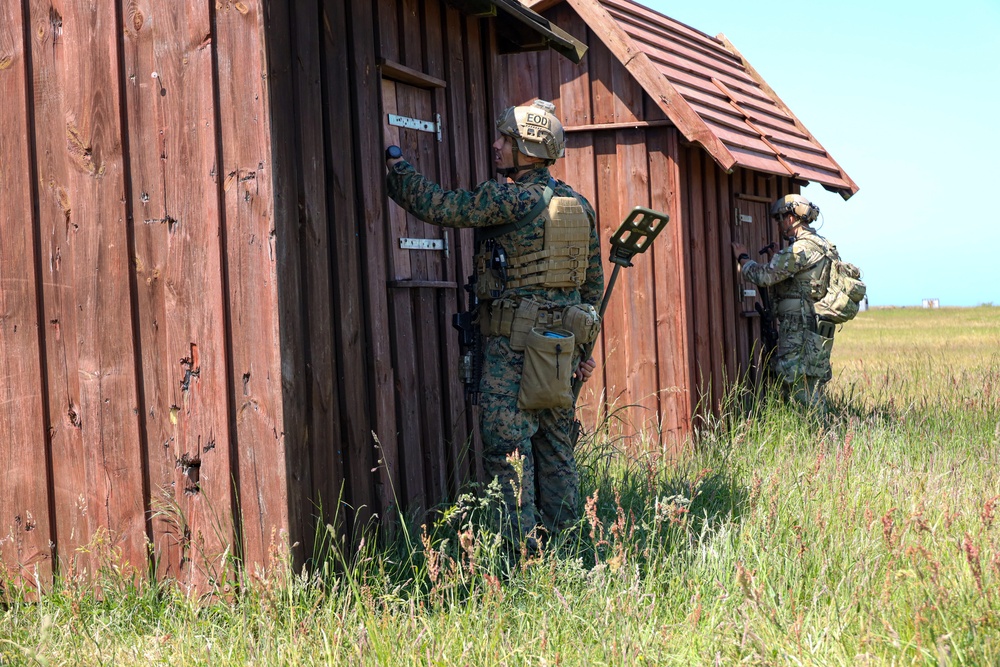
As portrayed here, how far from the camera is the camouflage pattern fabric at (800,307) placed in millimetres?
10258

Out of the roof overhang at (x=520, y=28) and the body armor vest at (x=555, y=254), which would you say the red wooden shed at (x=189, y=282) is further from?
the roof overhang at (x=520, y=28)

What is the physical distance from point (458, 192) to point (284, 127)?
101 cm

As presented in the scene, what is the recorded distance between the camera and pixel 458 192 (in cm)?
547

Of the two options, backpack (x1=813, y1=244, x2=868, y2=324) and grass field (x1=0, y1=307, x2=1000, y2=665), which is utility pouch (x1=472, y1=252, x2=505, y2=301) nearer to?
grass field (x1=0, y1=307, x2=1000, y2=665)

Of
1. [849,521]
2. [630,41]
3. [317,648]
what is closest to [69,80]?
[317,648]

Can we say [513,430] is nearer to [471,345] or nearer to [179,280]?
[471,345]

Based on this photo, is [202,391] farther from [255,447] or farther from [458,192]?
[458,192]

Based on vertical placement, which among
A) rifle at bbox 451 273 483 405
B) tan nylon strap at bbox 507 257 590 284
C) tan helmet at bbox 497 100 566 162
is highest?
tan helmet at bbox 497 100 566 162

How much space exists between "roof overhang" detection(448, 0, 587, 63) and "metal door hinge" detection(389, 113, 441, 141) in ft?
2.60

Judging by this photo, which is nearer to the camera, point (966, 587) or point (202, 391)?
point (966, 587)

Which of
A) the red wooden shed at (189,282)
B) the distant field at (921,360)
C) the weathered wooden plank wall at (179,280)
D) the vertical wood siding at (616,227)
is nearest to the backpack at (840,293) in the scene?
the distant field at (921,360)

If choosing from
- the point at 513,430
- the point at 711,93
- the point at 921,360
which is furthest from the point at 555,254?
the point at 921,360

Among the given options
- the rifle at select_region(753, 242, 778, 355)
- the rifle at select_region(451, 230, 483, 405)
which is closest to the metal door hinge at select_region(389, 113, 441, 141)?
the rifle at select_region(451, 230, 483, 405)

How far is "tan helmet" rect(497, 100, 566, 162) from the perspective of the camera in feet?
18.9
